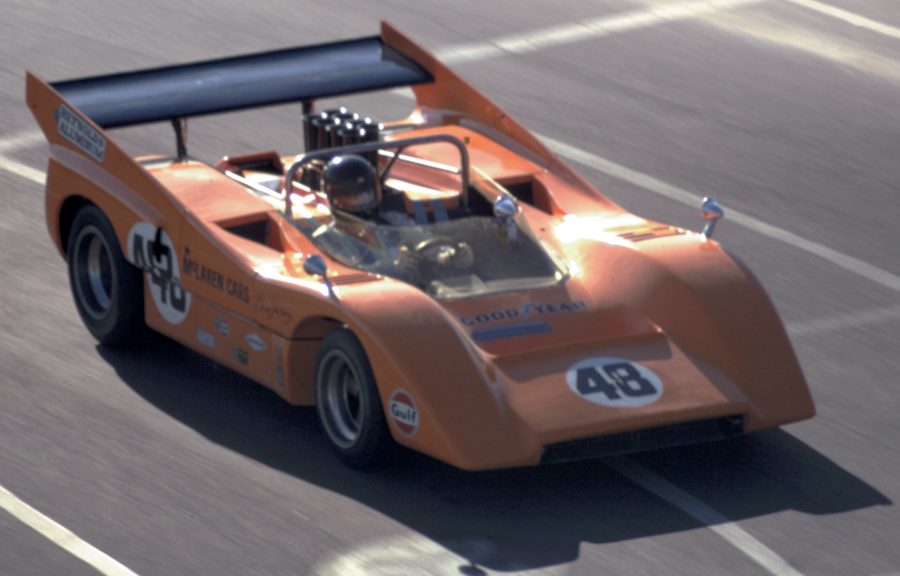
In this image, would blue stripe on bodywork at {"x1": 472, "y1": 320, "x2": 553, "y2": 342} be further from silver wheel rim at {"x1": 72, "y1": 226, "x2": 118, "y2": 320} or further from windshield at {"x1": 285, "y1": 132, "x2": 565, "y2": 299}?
silver wheel rim at {"x1": 72, "y1": 226, "x2": 118, "y2": 320}

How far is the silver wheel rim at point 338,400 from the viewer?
32.2 feet

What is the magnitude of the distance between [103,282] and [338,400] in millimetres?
2218

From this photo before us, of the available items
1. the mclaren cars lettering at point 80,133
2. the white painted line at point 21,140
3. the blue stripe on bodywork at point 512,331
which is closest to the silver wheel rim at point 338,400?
the blue stripe on bodywork at point 512,331

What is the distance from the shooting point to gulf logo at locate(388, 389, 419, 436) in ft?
30.6

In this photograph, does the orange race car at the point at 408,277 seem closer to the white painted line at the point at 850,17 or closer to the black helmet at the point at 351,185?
the black helmet at the point at 351,185

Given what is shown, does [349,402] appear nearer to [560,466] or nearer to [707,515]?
[560,466]

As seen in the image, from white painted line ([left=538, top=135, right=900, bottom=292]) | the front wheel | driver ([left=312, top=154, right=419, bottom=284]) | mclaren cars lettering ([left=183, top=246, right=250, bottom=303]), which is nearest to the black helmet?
driver ([left=312, top=154, right=419, bottom=284])

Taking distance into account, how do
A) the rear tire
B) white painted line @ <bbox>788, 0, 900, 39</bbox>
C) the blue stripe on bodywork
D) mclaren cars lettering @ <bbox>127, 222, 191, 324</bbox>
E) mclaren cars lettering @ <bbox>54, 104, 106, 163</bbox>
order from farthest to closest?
1. white painted line @ <bbox>788, 0, 900, 39</bbox>
2. mclaren cars lettering @ <bbox>54, 104, 106, 163</bbox>
3. the rear tire
4. mclaren cars lettering @ <bbox>127, 222, 191, 324</bbox>
5. the blue stripe on bodywork

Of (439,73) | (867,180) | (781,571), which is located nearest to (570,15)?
(867,180)

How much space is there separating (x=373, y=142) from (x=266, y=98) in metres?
1.12

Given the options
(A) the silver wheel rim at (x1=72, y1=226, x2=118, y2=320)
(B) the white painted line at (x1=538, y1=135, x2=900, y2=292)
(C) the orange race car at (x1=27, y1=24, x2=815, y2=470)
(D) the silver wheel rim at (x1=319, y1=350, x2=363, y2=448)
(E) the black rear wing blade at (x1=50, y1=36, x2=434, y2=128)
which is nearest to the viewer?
(C) the orange race car at (x1=27, y1=24, x2=815, y2=470)

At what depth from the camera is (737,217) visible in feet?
45.5

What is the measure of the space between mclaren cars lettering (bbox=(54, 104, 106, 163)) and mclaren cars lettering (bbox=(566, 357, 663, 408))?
3.08 m
